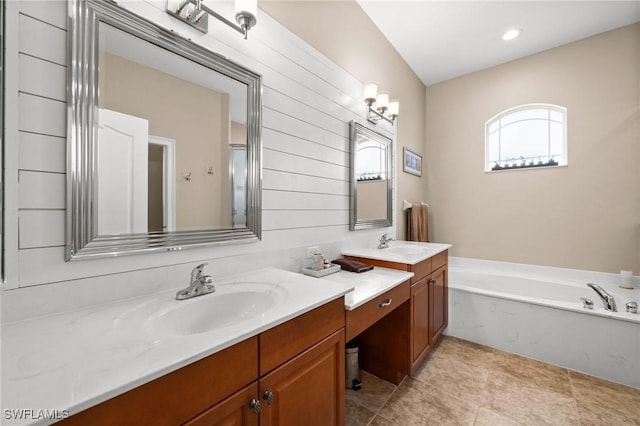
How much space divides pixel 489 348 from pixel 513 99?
2710 mm

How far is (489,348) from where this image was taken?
7.61 feet

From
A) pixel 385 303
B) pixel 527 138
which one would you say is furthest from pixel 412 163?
pixel 385 303

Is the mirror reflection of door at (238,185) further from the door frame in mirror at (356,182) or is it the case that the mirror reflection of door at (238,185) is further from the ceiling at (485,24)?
the ceiling at (485,24)

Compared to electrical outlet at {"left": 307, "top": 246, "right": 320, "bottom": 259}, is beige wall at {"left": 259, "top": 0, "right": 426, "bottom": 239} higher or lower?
higher

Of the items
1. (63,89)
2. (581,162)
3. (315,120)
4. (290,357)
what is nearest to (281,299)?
(290,357)

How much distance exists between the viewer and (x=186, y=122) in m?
1.14

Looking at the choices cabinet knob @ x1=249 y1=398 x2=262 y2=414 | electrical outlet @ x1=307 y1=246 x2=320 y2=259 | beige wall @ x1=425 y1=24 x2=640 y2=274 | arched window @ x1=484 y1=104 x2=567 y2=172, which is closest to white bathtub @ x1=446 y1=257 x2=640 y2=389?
beige wall @ x1=425 y1=24 x2=640 y2=274

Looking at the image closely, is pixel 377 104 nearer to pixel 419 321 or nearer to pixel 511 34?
pixel 511 34

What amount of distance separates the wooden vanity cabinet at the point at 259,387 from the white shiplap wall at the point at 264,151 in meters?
0.53

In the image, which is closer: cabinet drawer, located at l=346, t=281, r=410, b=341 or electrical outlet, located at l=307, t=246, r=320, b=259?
cabinet drawer, located at l=346, t=281, r=410, b=341

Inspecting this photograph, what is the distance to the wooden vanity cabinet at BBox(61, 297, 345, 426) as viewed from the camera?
555 millimetres

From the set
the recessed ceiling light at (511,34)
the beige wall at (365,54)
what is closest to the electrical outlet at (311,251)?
the beige wall at (365,54)

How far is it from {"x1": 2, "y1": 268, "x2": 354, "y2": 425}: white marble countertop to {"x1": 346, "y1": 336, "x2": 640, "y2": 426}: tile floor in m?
1.23

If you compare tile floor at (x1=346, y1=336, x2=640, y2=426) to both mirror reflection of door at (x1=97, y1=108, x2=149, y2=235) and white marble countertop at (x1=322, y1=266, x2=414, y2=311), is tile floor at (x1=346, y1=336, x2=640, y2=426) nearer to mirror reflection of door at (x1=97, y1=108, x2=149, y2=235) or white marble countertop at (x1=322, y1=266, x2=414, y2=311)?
white marble countertop at (x1=322, y1=266, x2=414, y2=311)
